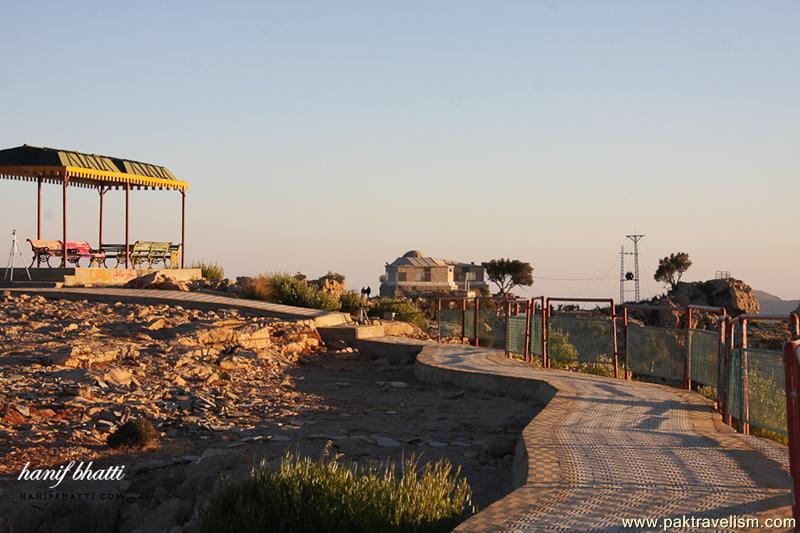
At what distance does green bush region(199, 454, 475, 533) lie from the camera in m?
6.04

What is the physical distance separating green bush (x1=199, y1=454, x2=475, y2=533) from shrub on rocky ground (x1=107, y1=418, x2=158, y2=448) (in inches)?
129

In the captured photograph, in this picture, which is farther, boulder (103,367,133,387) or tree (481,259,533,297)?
tree (481,259,533,297)

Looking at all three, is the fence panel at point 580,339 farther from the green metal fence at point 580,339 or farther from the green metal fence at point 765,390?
the green metal fence at point 765,390

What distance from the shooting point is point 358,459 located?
30.3ft

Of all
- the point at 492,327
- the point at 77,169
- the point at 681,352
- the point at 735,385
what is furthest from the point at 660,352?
the point at 77,169

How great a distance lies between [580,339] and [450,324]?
7.53m

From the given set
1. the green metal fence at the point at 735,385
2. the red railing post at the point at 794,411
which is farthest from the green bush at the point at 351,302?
the red railing post at the point at 794,411

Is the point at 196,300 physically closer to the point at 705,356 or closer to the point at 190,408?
the point at 190,408

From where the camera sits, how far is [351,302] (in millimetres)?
24203

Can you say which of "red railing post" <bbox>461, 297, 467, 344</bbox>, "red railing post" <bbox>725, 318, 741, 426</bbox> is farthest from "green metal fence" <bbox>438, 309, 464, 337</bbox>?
"red railing post" <bbox>725, 318, 741, 426</bbox>

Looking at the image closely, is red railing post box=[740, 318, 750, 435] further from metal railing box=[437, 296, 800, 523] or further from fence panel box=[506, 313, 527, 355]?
fence panel box=[506, 313, 527, 355]

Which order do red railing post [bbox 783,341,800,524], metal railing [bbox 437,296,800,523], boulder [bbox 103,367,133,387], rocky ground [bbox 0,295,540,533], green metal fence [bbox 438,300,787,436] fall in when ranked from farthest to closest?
1. boulder [bbox 103,367,133,387]
2. green metal fence [bbox 438,300,787,436]
3. metal railing [bbox 437,296,800,523]
4. rocky ground [bbox 0,295,540,533]
5. red railing post [bbox 783,341,800,524]

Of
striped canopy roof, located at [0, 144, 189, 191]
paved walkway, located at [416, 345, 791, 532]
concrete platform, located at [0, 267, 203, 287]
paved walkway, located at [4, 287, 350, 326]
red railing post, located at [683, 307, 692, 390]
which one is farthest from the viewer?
striped canopy roof, located at [0, 144, 189, 191]

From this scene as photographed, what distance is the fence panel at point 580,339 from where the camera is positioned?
16.0 meters
